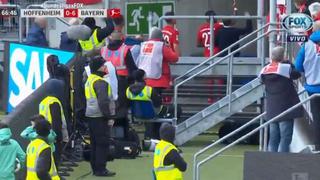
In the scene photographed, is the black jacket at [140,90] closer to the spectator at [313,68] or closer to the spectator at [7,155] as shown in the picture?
the spectator at [313,68]

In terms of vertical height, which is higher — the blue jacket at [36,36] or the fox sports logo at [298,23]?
the fox sports logo at [298,23]

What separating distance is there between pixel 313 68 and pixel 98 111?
3.42 meters

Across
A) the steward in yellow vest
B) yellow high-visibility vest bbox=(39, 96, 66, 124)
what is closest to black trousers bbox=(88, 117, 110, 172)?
the steward in yellow vest

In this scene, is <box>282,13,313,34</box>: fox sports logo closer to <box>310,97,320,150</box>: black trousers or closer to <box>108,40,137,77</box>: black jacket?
<box>310,97,320,150</box>: black trousers

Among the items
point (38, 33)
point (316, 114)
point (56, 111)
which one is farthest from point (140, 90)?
point (316, 114)

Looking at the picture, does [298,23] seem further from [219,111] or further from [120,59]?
[120,59]

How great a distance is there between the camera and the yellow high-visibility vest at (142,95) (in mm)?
16562

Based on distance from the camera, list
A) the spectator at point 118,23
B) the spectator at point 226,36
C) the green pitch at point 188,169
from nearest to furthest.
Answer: the green pitch at point 188,169
the spectator at point 118,23
the spectator at point 226,36

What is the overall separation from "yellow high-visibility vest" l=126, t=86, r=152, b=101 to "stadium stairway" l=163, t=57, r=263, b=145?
1.02 meters

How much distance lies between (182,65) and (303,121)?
4.37m

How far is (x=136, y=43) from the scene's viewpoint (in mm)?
18094

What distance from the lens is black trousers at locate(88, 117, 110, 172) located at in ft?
47.9

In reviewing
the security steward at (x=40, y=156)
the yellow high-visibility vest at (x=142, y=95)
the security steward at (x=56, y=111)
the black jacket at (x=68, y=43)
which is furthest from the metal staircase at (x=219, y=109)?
the security steward at (x=40, y=156)

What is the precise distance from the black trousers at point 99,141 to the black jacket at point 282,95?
2538mm
